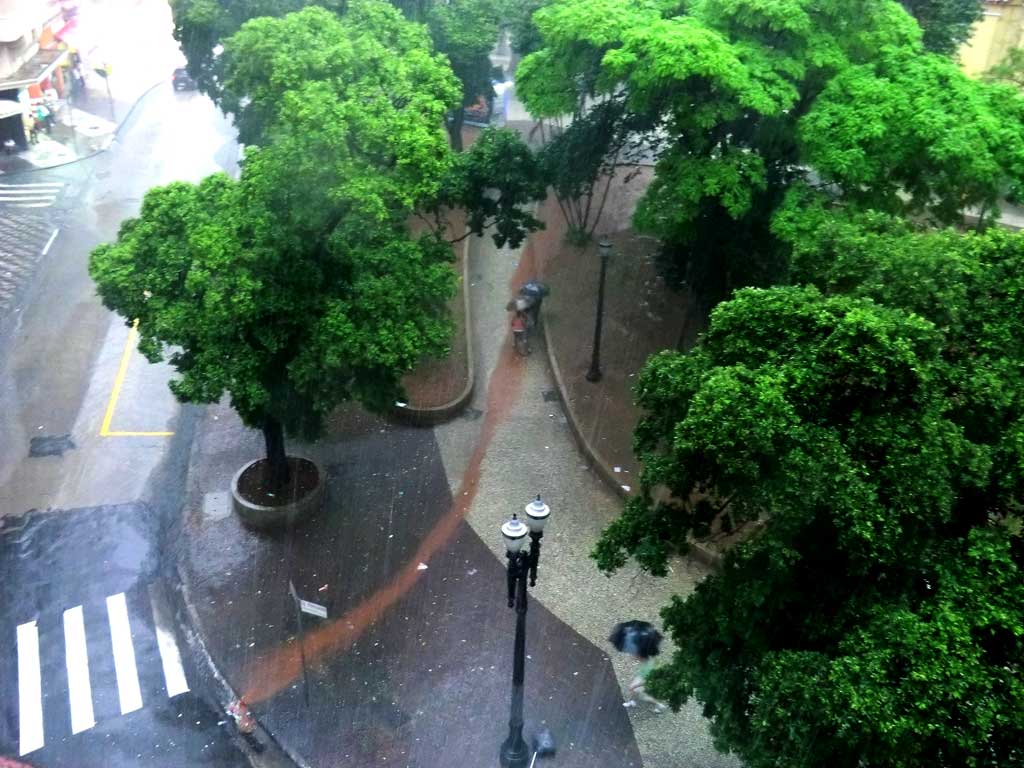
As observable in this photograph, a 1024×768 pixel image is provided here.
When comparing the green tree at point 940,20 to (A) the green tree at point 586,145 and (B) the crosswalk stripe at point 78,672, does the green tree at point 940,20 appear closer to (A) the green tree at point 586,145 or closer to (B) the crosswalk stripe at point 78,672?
(A) the green tree at point 586,145

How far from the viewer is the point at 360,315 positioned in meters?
13.6

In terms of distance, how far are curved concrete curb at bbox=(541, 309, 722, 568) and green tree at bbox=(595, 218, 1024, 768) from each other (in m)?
6.17

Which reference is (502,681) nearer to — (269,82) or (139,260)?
(139,260)

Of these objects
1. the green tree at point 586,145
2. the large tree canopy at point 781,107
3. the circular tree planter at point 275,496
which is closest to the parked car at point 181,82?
the green tree at point 586,145

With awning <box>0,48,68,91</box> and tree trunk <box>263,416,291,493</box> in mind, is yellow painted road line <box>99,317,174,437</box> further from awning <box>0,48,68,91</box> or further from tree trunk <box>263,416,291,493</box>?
awning <box>0,48,68,91</box>

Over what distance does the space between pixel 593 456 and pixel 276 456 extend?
240 inches

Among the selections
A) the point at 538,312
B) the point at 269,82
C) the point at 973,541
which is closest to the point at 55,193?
the point at 538,312

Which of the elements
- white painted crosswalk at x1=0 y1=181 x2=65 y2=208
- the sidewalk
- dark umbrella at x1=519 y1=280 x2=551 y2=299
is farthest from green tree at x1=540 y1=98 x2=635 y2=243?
white painted crosswalk at x1=0 y1=181 x2=65 y2=208

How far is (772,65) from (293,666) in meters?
12.3

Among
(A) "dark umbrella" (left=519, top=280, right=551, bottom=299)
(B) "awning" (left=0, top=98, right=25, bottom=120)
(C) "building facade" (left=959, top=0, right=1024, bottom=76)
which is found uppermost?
(C) "building facade" (left=959, top=0, right=1024, bottom=76)

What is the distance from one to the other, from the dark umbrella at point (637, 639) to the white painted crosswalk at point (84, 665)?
21.8 ft

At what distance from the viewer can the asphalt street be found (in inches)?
523

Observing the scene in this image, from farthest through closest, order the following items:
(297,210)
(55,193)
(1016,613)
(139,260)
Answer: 1. (55,193)
2. (139,260)
3. (297,210)
4. (1016,613)

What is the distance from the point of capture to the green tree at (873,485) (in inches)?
295
